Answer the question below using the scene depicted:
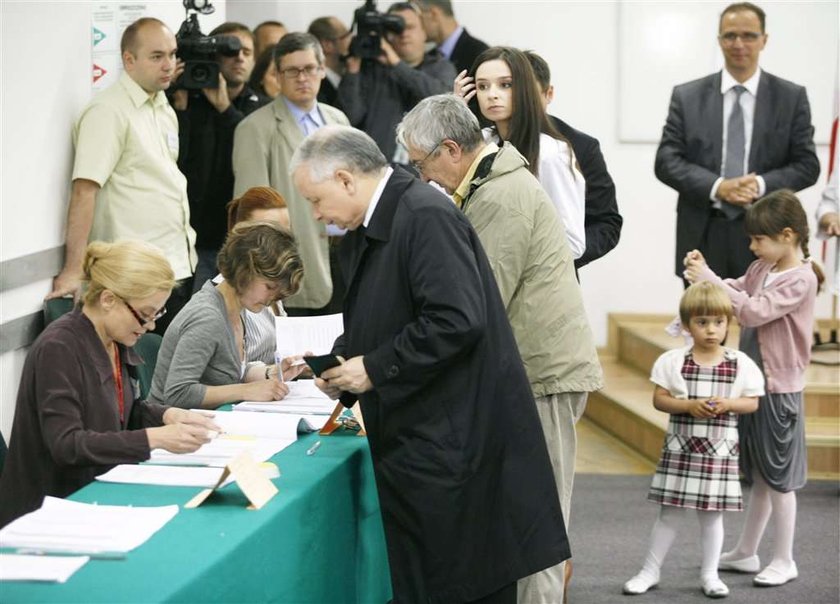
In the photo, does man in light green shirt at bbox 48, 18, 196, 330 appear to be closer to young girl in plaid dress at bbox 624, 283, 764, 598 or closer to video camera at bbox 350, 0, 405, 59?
video camera at bbox 350, 0, 405, 59

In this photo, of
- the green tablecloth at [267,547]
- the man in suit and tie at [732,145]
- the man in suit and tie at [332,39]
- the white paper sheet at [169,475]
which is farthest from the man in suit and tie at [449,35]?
the white paper sheet at [169,475]

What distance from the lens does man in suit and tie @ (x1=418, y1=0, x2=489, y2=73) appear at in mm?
7512

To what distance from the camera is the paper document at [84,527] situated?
7.55 feet

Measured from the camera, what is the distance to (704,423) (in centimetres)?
441

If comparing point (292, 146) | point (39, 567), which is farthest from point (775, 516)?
point (39, 567)

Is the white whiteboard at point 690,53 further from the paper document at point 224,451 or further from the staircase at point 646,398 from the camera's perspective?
the paper document at point 224,451

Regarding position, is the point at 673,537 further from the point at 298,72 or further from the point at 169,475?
the point at 298,72

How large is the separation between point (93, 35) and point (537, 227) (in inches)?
98.1

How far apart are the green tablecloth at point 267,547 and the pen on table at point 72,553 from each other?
2 centimetres

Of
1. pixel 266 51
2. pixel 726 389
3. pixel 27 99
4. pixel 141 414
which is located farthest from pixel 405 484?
pixel 266 51

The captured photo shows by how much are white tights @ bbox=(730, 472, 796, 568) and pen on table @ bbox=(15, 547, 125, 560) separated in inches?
116

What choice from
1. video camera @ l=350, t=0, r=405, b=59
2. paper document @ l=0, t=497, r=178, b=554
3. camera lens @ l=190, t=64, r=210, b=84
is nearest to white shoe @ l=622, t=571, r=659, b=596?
paper document @ l=0, t=497, r=178, b=554

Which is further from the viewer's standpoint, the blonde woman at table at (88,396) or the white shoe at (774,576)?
the white shoe at (774,576)

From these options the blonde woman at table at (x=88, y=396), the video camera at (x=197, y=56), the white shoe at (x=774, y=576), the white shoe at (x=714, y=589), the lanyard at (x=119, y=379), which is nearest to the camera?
the blonde woman at table at (x=88, y=396)
